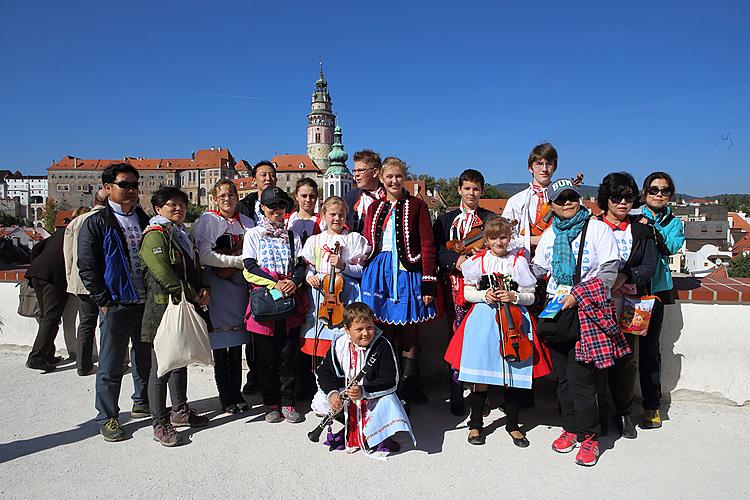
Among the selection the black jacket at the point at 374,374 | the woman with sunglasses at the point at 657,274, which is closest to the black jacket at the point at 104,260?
the black jacket at the point at 374,374

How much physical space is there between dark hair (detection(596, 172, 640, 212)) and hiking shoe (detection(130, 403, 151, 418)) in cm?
389

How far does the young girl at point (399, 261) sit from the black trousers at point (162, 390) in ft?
5.10

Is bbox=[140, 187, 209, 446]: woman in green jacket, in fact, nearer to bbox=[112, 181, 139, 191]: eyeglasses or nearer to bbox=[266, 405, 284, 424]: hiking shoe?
bbox=[112, 181, 139, 191]: eyeglasses

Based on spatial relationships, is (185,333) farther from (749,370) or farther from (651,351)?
(749,370)

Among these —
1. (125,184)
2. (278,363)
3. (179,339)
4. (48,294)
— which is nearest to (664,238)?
(278,363)

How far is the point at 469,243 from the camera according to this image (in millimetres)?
3922

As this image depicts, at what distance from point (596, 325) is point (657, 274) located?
0.81 metres

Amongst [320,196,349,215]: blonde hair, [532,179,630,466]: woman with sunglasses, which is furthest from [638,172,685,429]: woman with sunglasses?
[320,196,349,215]: blonde hair

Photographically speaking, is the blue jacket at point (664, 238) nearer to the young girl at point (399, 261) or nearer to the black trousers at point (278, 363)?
the young girl at point (399, 261)

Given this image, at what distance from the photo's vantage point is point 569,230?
11.4 feet

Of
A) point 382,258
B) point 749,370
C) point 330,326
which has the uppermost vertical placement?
point 382,258

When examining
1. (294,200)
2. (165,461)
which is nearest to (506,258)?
(294,200)

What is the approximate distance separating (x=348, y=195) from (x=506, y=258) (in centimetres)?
160

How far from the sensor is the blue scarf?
11.4 feet
